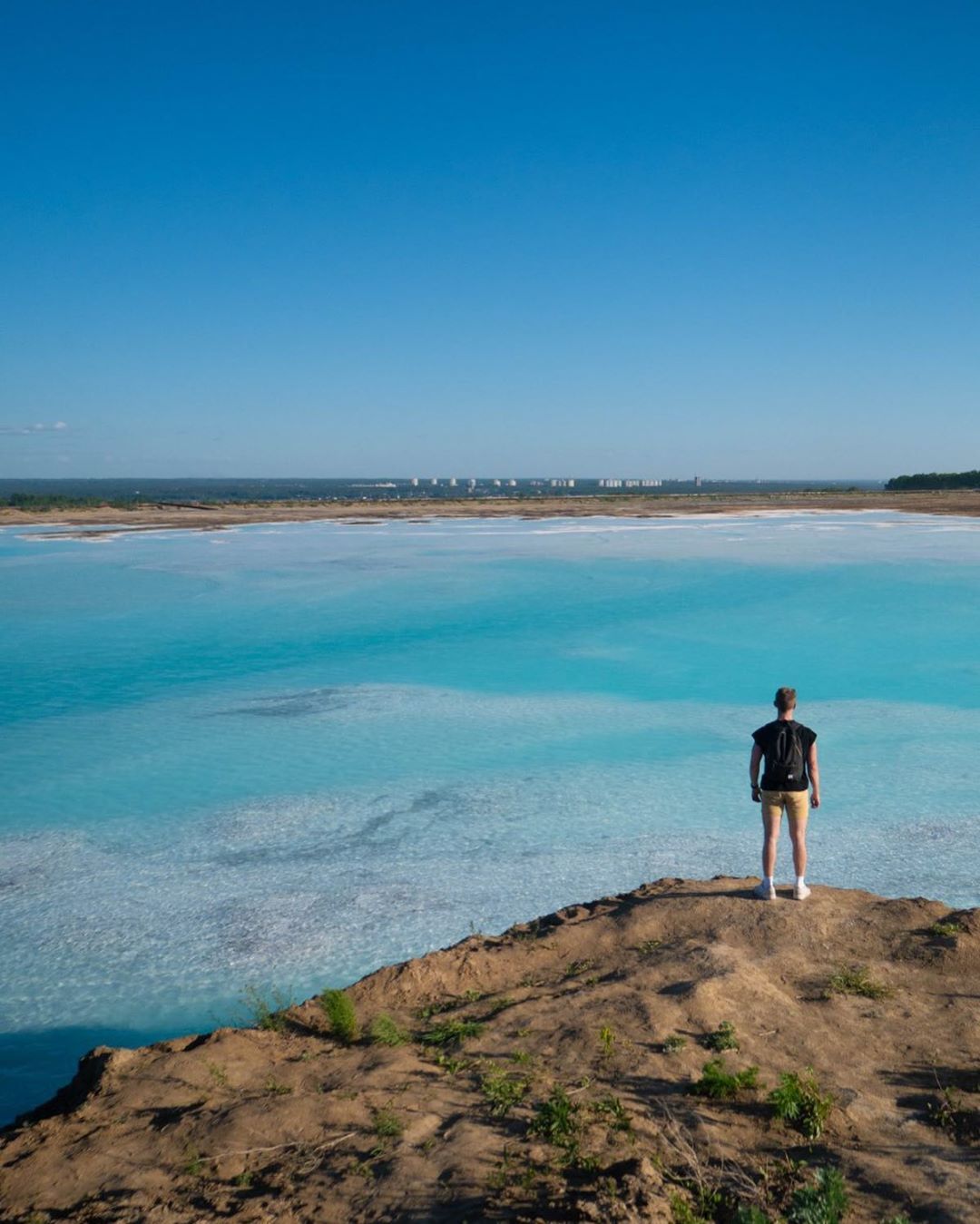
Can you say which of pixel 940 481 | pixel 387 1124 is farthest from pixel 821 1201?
pixel 940 481

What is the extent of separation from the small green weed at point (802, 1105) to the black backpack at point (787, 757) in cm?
251

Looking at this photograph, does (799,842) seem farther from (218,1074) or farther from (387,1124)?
(218,1074)

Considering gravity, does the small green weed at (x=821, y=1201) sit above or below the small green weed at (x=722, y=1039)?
above

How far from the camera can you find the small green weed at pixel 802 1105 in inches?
157

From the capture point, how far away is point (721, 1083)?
4250 mm

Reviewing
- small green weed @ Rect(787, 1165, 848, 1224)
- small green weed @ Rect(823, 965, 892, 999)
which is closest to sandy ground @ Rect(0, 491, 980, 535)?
small green weed @ Rect(823, 965, 892, 999)

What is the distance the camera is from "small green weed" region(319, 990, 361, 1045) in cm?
505

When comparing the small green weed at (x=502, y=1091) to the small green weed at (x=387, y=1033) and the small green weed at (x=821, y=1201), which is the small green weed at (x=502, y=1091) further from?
the small green weed at (x=821, y=1201)

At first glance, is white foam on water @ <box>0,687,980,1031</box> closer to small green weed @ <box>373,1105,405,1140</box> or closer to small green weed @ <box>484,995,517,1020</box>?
small green weed @ <box>484,995,517,1020</box>

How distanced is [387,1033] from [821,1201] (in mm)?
2423

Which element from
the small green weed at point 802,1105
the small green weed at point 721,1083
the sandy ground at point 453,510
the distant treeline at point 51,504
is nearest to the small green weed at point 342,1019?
the small green weed at point 721,1083

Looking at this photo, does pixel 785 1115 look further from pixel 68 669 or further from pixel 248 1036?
pixel 68 669

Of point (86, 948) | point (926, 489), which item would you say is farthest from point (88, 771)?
point (926, 489)

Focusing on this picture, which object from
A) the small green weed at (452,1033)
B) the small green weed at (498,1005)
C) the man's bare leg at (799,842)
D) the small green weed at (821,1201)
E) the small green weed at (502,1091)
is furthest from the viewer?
the man's bare leg at (799,842)
